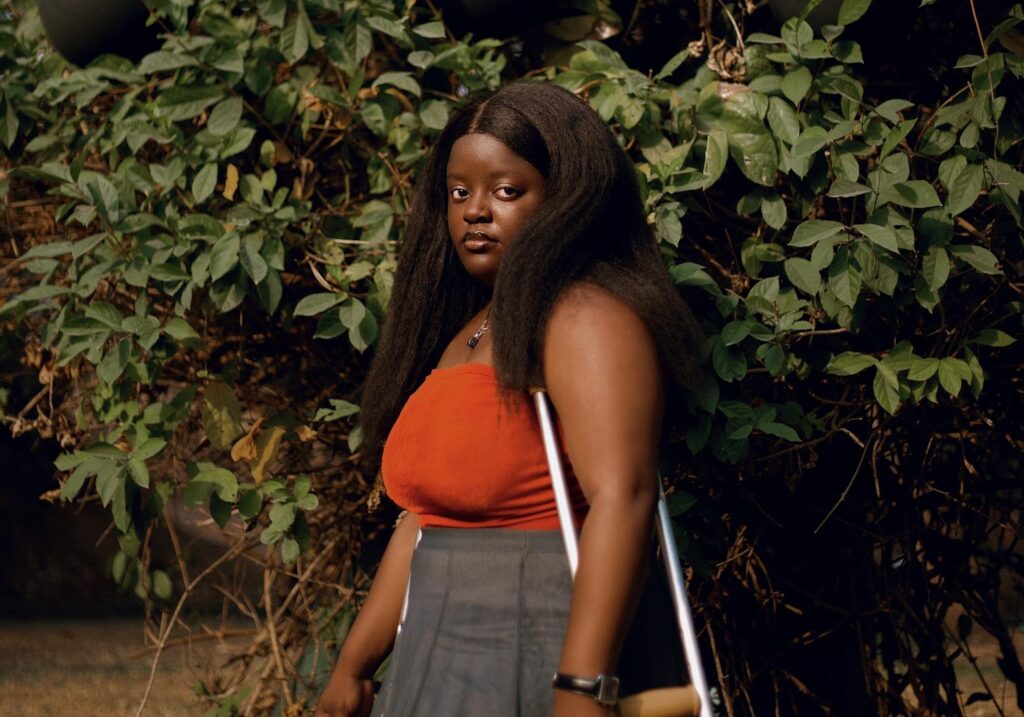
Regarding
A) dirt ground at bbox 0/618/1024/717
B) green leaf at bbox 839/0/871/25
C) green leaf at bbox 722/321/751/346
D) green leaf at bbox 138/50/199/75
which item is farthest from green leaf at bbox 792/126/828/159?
dirt ground at bbox 0/618/1024/717

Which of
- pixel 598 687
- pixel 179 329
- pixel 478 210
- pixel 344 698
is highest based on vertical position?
pixel 478 210

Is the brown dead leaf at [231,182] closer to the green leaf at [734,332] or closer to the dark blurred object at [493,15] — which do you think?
the dark blurred object at [493,15]

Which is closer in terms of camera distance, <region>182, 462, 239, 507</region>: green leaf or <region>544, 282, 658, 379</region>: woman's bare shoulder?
<region>544, 282, 658, 379</region>: woman's bare shoulder

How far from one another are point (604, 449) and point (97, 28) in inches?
85.8

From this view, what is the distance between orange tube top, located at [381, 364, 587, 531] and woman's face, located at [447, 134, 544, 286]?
213 mm

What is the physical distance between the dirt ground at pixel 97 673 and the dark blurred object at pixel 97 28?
2.46 m

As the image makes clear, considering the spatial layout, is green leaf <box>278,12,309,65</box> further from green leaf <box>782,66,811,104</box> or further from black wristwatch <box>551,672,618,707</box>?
black wristwatch <box>551,672,618,707</box>

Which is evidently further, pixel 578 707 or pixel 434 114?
pixel 434 114

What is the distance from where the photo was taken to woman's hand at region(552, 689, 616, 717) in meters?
1.67

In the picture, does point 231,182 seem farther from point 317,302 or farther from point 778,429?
point 778,429

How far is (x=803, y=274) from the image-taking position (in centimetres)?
271

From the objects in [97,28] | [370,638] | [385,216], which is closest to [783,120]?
[385,216]

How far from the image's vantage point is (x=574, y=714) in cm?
168

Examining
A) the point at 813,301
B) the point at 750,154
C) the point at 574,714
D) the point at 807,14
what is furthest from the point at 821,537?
the point at 574,714
